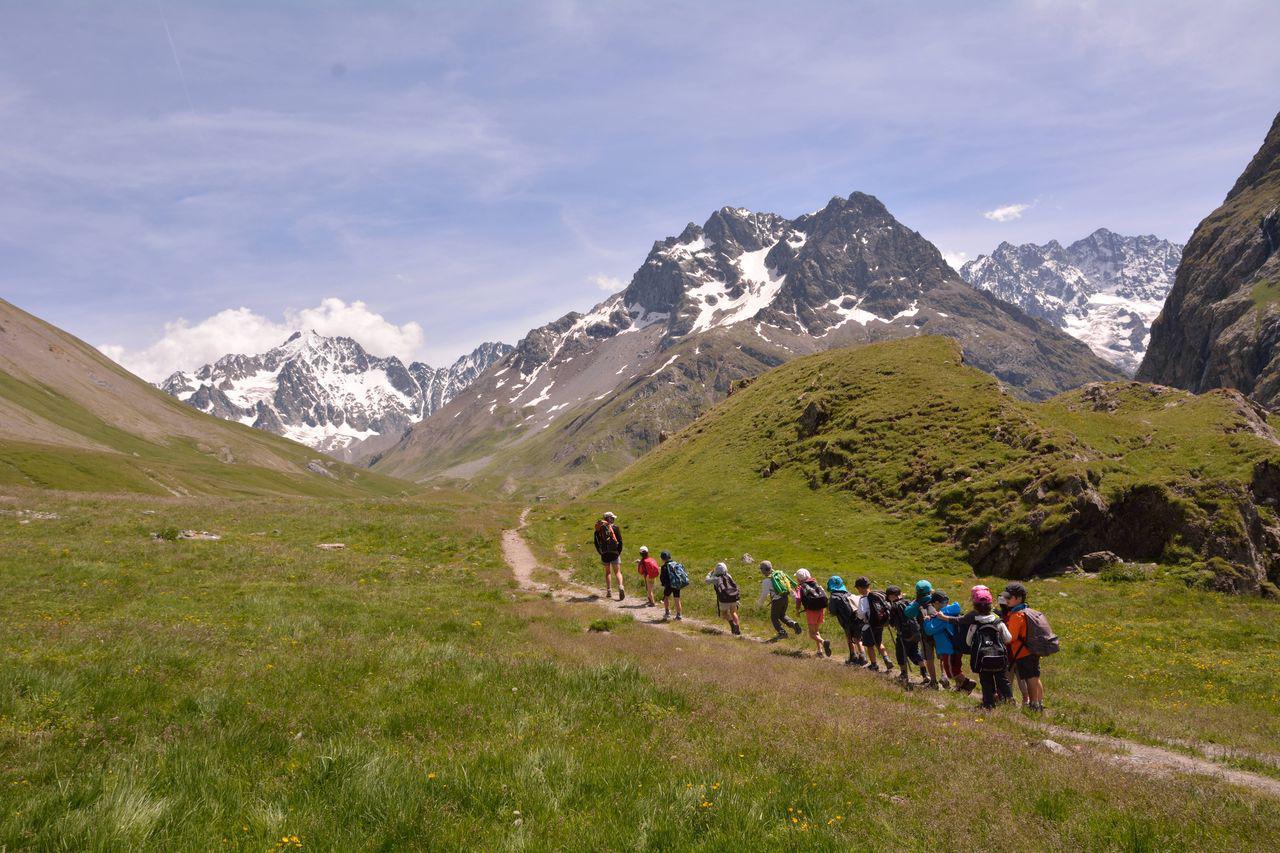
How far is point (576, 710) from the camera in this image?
1041 cm

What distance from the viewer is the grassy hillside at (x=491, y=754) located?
636cm

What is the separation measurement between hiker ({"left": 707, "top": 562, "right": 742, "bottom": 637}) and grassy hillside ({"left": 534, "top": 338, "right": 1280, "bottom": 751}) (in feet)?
7.24

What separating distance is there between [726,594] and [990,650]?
989 cm

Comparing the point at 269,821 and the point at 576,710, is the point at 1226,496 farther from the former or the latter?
the point at 269,821

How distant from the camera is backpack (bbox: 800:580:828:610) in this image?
829 inches

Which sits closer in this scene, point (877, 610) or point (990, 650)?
point (990, 650)

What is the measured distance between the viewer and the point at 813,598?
21.1 metres

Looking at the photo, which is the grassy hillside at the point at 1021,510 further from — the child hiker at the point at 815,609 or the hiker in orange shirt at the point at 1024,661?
the child hiker at the point at 815,609

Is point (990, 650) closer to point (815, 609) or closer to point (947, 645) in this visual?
point (947, 645)

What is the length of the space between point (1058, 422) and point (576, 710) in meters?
48.2

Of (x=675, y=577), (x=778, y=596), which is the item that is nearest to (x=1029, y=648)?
(x=778, y=596)

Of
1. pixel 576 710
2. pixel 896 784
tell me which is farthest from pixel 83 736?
pixel 896 784

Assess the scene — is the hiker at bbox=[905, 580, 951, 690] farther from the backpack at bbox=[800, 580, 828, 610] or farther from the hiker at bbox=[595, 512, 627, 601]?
the hiker at bbox=[595, 512, 627, 601]

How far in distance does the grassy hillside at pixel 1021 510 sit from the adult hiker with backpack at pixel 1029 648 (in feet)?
2.16
